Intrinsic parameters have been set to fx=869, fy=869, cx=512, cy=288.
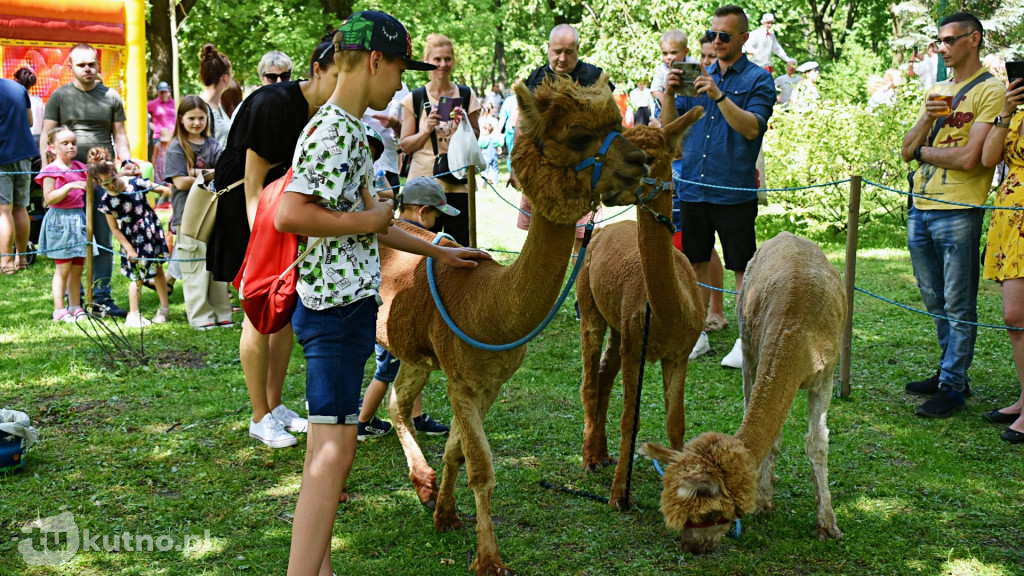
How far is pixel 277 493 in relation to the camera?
452 centimetres

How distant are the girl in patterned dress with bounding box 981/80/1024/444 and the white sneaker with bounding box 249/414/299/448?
168 inches

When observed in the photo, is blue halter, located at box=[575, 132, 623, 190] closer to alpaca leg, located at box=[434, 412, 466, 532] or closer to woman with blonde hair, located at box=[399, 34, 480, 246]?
alpaca leg, located at box=[434, 412, 466, 532]

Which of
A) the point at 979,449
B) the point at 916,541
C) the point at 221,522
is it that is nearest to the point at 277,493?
the point at 221,522

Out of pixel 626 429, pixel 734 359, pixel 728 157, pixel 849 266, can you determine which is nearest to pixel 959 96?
pixel 849 266

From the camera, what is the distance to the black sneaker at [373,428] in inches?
209

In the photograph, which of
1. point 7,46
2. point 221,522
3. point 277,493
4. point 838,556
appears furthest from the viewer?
point 7,46

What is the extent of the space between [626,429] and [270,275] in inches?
81.3

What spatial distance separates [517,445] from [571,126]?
257 centimetres

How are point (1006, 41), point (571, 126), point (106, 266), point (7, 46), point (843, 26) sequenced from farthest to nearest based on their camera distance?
point (843, 26) < point (1006, 41) < point (7, 46) < point (106, 266) < point (571, 126)

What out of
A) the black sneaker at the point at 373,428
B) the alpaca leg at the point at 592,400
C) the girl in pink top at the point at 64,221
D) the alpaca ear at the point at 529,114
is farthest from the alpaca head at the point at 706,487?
the girl in pink top at the point at 64,221

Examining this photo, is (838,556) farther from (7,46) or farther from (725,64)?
(7,46)

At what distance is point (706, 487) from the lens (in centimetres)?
329

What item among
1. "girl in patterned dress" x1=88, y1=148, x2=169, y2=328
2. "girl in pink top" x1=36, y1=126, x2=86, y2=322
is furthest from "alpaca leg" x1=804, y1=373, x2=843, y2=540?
"girl in pink top" x1=36, y1=126, x2=86, y2=322

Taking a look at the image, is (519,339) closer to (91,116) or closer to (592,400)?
(592,400)
